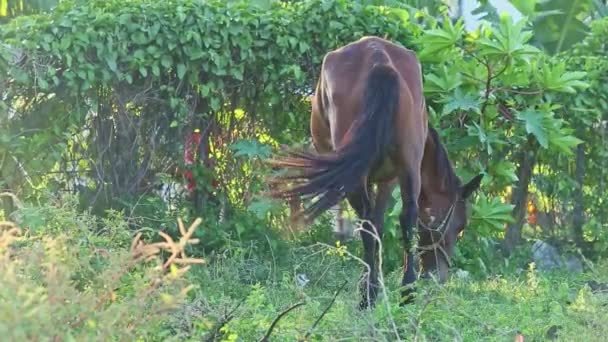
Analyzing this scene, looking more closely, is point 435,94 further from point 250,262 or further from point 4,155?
point 4,155

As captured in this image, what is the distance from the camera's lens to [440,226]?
22.0ft

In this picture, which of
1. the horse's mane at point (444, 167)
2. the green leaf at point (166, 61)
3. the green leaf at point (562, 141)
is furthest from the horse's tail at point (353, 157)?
the green leaf at point (562, 141)

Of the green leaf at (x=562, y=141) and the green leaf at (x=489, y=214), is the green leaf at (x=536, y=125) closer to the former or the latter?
the green leaf at (x=562, y=141)

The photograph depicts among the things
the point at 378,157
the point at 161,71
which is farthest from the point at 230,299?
the point at 161,71

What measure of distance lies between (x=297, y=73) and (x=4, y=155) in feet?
6.93

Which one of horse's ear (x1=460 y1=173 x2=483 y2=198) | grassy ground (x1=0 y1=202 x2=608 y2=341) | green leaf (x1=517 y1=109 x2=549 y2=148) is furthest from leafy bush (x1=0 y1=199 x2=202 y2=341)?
green leaf (x1=517 y1=109 x2=549 y2=148)

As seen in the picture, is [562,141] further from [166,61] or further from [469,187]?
[166,61]

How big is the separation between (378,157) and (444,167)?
1.12m

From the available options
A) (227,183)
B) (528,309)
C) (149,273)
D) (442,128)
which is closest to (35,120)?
(227,183)

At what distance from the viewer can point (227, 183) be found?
25.7 ft

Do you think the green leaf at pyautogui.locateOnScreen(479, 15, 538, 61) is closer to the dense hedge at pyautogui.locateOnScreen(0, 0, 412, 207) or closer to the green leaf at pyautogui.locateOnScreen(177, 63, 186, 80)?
the dense hedge at pyautogui.locateOnScreen(0, 0, 412, 207)

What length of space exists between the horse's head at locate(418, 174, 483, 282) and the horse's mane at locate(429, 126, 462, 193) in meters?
0.03

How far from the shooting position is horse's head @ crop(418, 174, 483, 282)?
6.68 metres

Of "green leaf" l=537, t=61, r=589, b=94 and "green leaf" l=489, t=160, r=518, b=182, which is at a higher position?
"green leaf" l=537, t=61, r=589, b=94
